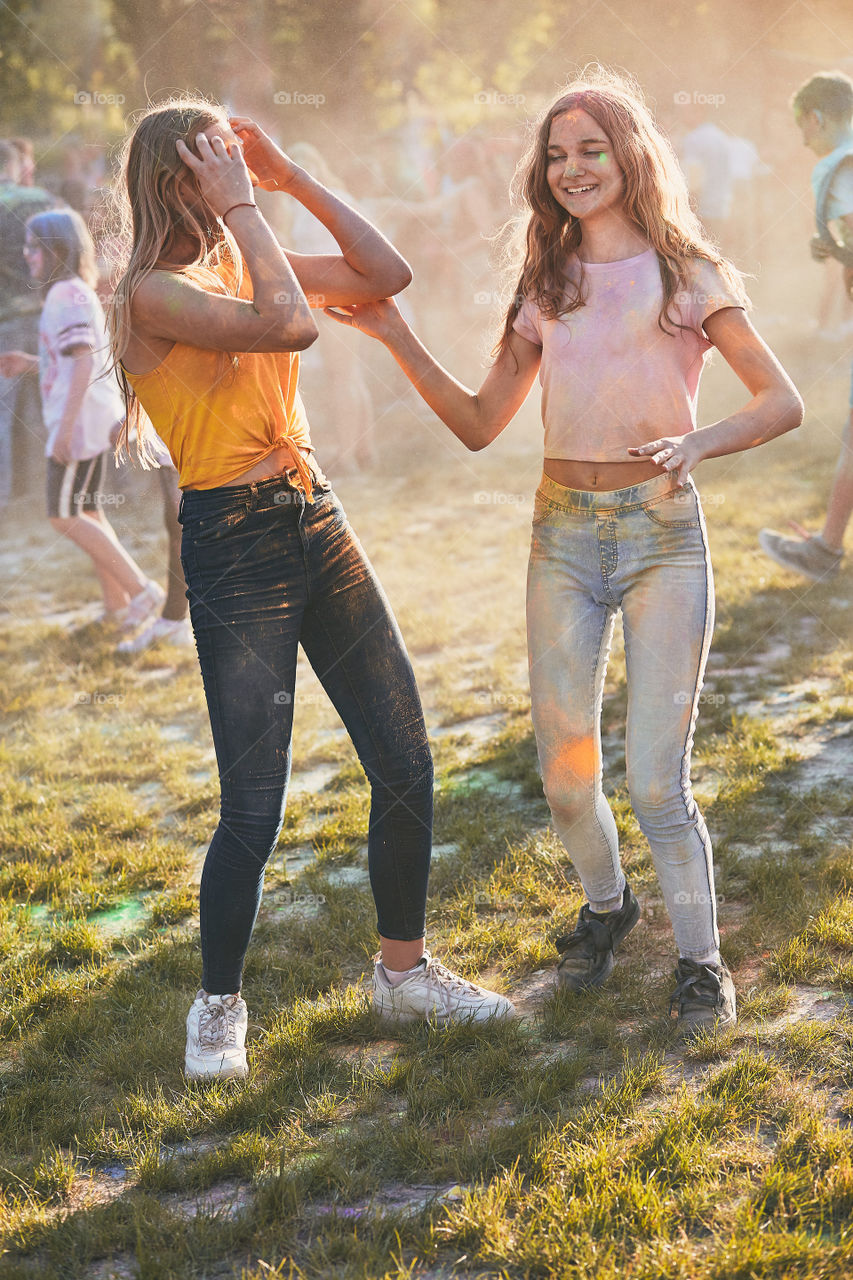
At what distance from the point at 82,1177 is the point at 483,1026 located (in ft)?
3.12

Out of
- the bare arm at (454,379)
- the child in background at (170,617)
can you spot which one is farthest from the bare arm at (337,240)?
the child in background at (170,617)

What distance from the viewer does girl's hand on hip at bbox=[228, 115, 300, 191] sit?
2.46 metres

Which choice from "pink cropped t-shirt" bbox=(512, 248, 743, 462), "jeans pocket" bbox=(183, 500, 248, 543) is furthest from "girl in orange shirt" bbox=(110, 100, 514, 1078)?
"pink cropped t-shirt" bbox=(512, 248, 743, 462)

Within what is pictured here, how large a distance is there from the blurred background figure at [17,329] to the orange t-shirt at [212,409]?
6723 millimetres

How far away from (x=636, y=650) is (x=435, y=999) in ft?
3.20

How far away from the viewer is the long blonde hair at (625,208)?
252 centimetres

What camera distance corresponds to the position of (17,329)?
384 inches

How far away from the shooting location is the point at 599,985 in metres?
2.90

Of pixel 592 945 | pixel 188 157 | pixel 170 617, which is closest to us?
pixel 188 157

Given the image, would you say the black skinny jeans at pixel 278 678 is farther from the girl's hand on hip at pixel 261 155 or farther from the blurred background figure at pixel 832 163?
the blurred background figure at pixel 832 163

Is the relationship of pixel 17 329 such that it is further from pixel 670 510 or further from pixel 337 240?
pixel 670 510

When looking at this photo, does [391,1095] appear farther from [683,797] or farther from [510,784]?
[510,784]

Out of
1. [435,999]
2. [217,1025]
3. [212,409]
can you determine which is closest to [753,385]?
[212,409]

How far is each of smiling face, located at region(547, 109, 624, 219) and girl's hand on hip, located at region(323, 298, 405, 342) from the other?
501 mm
